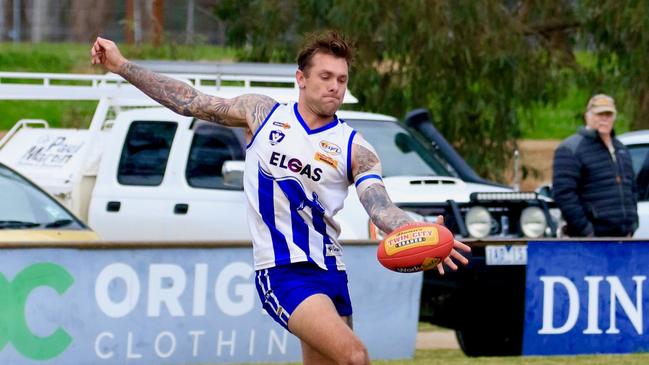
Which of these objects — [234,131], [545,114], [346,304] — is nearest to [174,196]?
[234,131]

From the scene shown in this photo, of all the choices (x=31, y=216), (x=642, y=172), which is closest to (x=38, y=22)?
(x=642, y=172)

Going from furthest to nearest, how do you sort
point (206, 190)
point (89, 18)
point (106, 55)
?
point (89, 18)
point (206, 190)
point (106, 55)

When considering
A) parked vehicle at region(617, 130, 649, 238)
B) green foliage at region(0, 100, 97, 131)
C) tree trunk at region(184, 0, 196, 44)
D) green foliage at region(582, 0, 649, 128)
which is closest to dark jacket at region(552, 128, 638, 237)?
parked vehicle at region(617, 130, 649, 238)

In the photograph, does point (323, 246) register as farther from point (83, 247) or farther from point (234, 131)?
point (234, 131)

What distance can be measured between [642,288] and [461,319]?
4.56ft

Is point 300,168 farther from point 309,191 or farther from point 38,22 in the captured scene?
point 38,22

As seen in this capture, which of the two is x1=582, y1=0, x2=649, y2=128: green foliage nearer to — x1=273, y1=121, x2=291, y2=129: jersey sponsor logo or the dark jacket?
the dark jacket

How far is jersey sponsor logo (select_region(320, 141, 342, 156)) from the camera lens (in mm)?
6062

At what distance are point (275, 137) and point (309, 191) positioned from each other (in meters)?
0.28

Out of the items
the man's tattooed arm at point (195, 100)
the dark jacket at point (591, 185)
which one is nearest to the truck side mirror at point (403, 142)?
the dark jacket at point (591, 185)

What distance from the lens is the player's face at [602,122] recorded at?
11.3 m

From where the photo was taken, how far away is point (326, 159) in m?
6.04

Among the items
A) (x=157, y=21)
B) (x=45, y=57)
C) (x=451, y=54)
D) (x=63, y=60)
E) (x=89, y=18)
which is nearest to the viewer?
(x=451, y=54)

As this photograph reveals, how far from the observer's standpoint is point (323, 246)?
6098 millimetres
